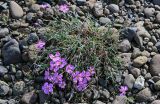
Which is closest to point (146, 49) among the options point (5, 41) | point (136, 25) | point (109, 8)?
point (136, 25)

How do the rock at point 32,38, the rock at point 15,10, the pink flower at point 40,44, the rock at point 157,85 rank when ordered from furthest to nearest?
the rock at point 15,10
the rock at point 32,38
the pink flower at point 40,44
the rock at point 157,85

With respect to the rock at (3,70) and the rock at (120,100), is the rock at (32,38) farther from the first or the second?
the rock at (120,100)

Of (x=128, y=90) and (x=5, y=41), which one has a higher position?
(x=5, y=41)

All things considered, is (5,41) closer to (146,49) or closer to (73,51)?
(73,51)

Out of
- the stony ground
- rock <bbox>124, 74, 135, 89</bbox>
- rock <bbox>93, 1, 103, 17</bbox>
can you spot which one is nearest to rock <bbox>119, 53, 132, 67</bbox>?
the stony ground

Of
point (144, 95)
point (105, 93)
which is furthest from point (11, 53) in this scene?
point (144, 95)

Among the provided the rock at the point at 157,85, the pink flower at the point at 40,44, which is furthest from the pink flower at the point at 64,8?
the rock at the point at 157,85

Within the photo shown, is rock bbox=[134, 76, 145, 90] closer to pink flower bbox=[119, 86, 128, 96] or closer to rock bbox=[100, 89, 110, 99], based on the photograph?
pink flower bbox=[119, 86, 128, 96]

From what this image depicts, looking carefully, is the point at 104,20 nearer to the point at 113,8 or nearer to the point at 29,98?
the point at 113,8
